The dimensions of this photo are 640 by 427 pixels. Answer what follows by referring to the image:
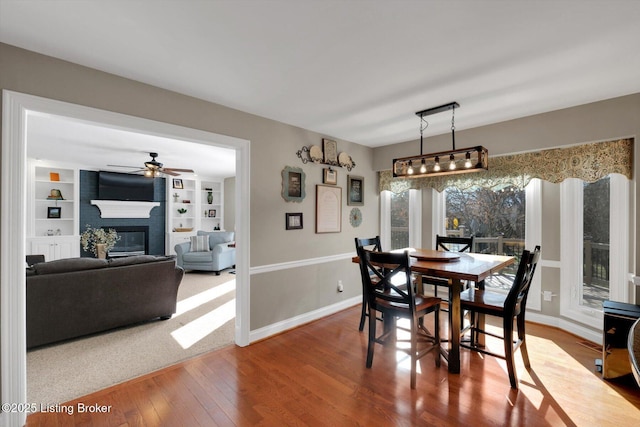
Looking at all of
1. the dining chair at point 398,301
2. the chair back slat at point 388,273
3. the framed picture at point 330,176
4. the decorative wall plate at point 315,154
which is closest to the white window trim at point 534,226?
the dining chair at point 398,301

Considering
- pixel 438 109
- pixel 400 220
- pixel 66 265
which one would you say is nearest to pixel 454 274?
pixel 438 109

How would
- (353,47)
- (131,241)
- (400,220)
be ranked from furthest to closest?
1. (131,241)
2. (400,220)
3. (353,47)

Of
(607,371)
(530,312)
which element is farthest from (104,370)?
(530,312)

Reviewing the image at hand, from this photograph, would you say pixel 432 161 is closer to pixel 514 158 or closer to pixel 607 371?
pixel 514 158

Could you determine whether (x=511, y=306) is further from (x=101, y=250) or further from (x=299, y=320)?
(x=101, y=250)

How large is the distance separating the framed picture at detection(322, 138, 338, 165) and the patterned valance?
142 centimetres

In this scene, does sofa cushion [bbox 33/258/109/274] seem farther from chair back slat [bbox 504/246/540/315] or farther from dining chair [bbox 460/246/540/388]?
chair back slat [bbox 504/246/540/315]

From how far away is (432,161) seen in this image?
2.88 metres

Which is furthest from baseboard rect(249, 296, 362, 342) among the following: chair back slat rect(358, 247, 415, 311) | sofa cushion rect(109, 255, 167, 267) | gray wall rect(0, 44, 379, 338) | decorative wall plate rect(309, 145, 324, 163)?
decorative wall plate rect(309, 145, 324, 163)

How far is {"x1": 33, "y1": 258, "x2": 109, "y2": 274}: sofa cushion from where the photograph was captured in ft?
9.29

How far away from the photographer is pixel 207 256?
6.22 metres

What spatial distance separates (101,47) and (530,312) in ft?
16.0

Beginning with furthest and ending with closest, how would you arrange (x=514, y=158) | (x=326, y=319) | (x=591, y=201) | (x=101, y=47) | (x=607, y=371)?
(x=326, y=319) → (x=514, y=158) → (x=591, y=201) → (x=607, y=371) → (x=101, y=47)

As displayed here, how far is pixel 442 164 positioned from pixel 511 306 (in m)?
1.42
